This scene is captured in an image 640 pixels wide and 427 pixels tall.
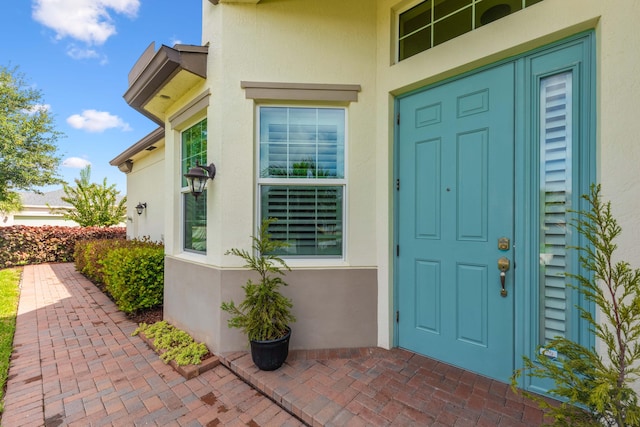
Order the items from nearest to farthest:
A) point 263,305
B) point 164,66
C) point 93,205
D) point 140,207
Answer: point 263,305
point 164,66
point 140,207
point 93,205

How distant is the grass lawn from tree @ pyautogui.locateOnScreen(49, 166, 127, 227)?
5.70m

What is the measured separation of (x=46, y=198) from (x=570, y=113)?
129 feet

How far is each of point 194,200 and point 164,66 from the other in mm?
1756

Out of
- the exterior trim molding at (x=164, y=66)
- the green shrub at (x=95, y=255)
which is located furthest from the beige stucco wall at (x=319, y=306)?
the green shrub at (x=95, y=255)

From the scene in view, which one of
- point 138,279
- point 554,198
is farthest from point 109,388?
point 554,198

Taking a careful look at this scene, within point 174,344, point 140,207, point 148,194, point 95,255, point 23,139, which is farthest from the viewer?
point 23,139

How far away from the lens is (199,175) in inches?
129

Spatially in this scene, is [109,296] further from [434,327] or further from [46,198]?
[46,198]

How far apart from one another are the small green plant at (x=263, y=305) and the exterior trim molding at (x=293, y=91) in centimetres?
149

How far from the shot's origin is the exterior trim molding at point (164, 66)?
333 centimetres

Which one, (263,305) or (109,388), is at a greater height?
(263,305)

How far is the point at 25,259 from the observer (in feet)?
33.6

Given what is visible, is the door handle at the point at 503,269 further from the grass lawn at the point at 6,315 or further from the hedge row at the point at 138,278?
the hedge row at the point at 138,278

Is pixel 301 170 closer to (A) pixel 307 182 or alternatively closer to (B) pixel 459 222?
(A) pixel 307 182
